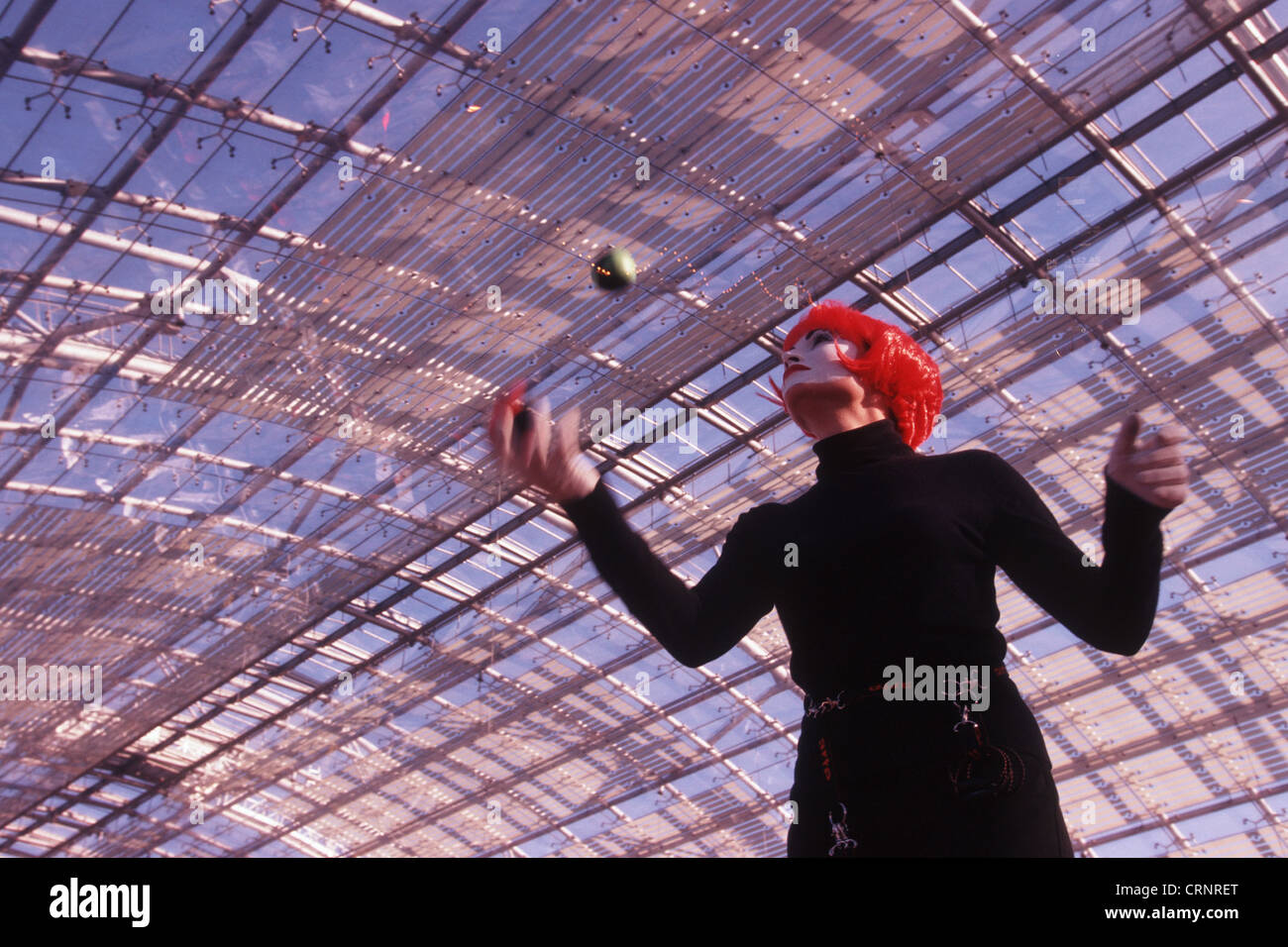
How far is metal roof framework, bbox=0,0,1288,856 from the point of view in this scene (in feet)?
42.9

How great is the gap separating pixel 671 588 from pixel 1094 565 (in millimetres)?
726

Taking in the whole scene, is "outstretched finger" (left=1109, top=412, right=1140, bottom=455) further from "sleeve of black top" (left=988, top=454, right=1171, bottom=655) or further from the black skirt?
the black skirt

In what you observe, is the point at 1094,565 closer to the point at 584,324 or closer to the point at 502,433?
the point at 502,433

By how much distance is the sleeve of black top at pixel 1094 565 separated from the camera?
2.12 meters

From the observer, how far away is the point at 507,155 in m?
13.9

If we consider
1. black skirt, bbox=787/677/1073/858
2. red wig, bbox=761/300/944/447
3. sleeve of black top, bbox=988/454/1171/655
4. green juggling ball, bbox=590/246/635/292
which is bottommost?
black skirt, bbox=787/677/1073/858

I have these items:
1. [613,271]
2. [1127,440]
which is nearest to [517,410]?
[1127,440]

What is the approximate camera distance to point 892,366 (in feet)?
9.09

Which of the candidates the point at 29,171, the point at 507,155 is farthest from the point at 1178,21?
the point at 29,171

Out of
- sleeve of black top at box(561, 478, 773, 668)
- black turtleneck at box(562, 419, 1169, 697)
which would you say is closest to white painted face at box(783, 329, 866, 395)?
black turtleneck at box(562, 419, 1169, 697)

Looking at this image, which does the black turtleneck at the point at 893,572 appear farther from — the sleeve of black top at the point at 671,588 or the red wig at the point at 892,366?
the red wig at the point at 892,366

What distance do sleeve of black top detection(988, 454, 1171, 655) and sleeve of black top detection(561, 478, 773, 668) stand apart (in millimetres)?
459

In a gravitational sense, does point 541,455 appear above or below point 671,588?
above
